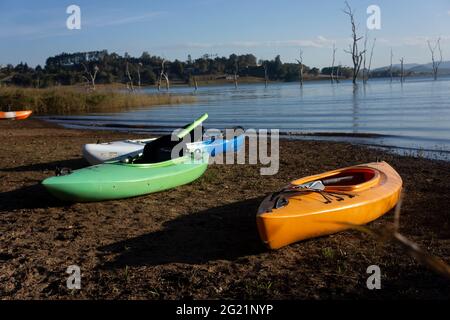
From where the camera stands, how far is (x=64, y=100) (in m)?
35.7

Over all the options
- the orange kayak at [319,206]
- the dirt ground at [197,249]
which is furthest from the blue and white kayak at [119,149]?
the orange kayak at [319,206]

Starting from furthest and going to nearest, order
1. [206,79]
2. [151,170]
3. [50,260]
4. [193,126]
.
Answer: [206,79], [193,126], [151,170], [50,260]

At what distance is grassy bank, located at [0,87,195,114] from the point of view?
1315 inches

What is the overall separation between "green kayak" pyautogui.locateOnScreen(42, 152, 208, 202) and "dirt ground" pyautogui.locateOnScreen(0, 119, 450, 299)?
16 cm

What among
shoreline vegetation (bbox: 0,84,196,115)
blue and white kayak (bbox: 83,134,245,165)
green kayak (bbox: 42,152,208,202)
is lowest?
green kayak (bbox: 42,152,208,202)

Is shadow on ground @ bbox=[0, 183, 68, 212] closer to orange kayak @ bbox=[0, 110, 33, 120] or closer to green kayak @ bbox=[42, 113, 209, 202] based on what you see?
green kayak @ bbox=[42, 113, 209, 202]

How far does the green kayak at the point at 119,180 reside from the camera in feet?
21.9

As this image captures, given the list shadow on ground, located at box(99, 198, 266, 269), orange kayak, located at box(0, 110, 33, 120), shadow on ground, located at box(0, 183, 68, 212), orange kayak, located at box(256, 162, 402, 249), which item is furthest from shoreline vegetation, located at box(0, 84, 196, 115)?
orange kayak, located at box(256, 162, 402, 249)

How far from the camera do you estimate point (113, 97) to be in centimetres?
3841

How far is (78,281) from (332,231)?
283 cm

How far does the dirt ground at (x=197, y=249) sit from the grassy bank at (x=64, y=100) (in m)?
27.5

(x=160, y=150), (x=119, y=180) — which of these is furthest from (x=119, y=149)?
(x=119, y=180)
